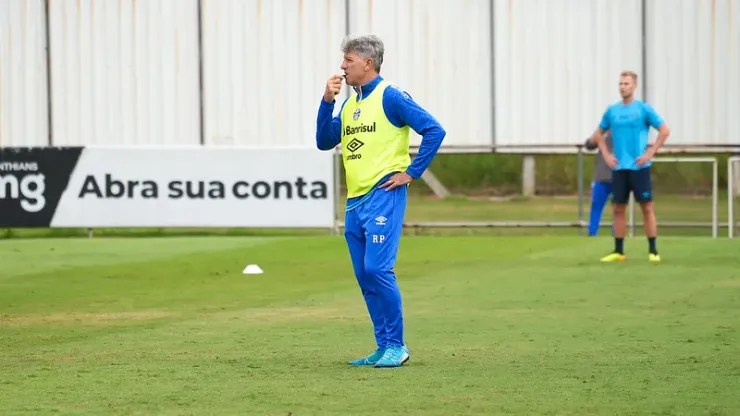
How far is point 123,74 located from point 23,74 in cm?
211

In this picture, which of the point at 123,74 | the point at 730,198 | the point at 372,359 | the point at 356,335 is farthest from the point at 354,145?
the point at 123,74

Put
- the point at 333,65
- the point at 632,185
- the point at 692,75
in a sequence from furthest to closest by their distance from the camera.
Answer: the point at 333,65 < the point at 692,75 < the point at 632,185

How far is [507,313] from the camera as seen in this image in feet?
38.9

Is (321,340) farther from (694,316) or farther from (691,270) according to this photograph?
(691,270)

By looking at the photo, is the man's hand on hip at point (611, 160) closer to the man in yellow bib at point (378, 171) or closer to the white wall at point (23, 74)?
the man in yellow bib at point (378, 171)

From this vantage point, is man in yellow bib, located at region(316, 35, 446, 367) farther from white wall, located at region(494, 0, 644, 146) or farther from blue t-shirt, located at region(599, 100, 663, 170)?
white wall, located at region(494, 0, 644, 146)

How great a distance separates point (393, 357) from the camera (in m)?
8.48

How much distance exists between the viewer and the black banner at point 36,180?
22.9 m

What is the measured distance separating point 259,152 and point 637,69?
415 inches

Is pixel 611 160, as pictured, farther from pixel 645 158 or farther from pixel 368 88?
pixel 368 88

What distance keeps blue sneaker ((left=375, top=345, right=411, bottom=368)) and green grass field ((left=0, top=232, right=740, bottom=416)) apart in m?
0.11

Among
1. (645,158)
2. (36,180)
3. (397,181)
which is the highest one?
(397,181)

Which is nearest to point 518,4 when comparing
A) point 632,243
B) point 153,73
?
point 153,73

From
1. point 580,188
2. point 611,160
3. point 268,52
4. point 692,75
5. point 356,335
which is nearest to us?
point 356,335
